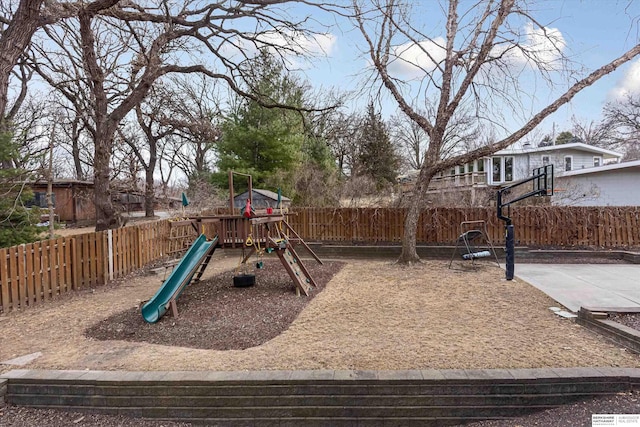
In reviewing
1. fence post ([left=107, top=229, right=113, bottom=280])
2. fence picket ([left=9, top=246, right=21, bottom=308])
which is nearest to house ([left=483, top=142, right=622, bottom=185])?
fence post ([left=107, top=229, right=113, bottom=280])

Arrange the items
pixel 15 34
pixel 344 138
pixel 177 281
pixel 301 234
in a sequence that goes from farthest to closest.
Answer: pixel 344 138 → pixel 301 234 → pixel 177 281 → pixel 15 34

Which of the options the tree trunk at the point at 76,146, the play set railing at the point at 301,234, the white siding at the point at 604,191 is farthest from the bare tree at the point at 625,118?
the tree trunk at the point at 76,146

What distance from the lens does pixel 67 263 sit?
6602 millimetres

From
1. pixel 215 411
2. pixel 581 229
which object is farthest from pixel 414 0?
pixel 215 411

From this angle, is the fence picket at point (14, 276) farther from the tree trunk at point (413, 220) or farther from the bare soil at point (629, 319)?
the bare soil at point (629, 319)

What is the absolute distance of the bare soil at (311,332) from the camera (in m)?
3.39

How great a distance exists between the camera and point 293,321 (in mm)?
4832

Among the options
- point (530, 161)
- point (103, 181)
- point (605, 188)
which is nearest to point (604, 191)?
point (605, 188)

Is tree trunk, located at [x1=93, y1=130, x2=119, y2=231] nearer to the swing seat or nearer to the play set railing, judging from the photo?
the play set railing

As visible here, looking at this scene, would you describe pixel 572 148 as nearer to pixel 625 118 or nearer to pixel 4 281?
pixel 625 118

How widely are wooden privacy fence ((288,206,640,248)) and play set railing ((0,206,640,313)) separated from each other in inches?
0.9

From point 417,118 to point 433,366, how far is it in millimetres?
7206

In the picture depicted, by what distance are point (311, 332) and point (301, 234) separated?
794 centimetres

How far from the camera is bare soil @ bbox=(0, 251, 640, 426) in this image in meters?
3.39
